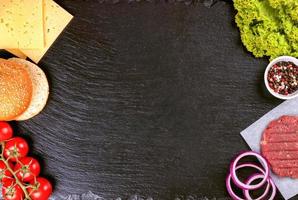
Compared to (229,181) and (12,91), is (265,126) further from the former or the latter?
(12,91)

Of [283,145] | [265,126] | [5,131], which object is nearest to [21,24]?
[5,131]

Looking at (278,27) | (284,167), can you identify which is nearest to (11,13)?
(278,27)

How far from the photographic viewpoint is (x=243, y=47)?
2.79 meters

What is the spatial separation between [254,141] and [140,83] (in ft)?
1.99

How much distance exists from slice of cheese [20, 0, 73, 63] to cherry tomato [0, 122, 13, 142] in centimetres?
33

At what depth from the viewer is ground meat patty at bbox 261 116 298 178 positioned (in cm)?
274

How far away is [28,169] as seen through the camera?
2.63 meters

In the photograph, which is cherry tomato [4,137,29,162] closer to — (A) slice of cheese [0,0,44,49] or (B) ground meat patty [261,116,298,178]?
(A) slice of cheese [0,0,44,49]

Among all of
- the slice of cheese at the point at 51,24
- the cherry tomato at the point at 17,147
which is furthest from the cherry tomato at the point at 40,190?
the slice of cheese at the point at 51,24

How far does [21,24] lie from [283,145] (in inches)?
52.8

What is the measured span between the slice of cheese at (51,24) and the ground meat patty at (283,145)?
1088 mm

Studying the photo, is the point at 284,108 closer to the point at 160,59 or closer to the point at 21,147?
the point at 160,59

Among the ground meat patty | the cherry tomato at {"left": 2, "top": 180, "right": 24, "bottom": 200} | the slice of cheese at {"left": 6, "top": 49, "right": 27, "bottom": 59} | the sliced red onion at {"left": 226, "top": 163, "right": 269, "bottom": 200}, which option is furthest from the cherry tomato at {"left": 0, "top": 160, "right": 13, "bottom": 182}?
the ground meat patty

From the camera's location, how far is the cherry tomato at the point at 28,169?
2.64 meters
